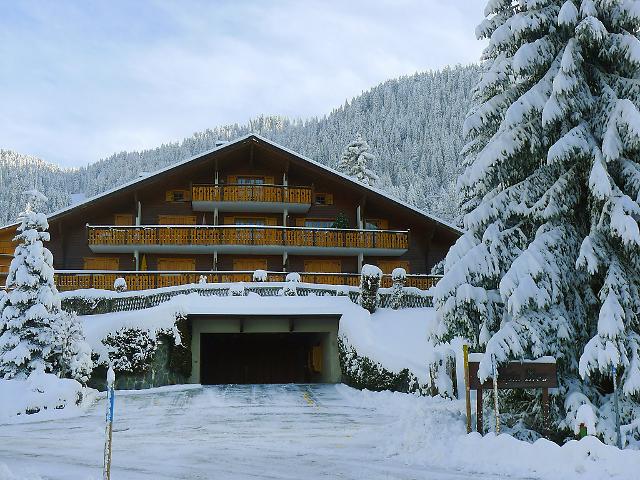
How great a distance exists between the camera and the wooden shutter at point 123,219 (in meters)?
37.5

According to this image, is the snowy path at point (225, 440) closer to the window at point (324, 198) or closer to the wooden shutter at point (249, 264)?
the wooden shutter at point (249, 264)

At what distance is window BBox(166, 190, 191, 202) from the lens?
38031 mm

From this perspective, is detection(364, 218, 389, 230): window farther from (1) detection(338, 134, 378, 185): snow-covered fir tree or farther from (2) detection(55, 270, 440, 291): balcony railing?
(1) detection(338, 134, 378, 185): snow-covered fir tree

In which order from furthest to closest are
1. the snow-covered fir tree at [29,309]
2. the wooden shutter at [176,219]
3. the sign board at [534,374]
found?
the wooden shutter at [176,219]
the snow-covered fir tree at [29,309]
the sign board at [534,374]

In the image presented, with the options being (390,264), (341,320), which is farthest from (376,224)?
(341,320)

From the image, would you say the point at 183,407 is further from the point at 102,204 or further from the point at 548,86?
the point at 102,204

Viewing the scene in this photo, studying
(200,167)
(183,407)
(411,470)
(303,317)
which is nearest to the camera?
(411,470)

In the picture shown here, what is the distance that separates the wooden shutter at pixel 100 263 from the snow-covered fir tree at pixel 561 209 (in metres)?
26.1

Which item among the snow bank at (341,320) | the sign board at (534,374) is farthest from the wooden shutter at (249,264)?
the sign board at (534,374)

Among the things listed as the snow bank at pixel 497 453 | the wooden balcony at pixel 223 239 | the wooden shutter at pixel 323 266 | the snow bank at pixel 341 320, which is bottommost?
the snow bank at pixel 497 453

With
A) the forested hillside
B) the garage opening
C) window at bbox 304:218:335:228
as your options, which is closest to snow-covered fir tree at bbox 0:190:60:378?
the garage opening

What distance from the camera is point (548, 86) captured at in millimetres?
13859

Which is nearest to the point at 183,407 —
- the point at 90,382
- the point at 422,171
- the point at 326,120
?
the point at 90,382

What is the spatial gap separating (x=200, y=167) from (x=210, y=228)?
4578 millimetres
